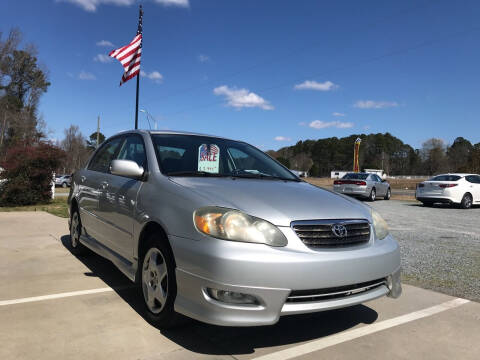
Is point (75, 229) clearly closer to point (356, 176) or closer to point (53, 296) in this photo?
point (53, 296)

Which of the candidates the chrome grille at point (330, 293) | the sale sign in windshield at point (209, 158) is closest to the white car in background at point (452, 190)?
the sale sign in windshield at point (209, 158)

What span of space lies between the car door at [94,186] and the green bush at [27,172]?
26.1ft

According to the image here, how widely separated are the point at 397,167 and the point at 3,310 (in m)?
154

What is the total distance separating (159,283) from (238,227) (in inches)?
33.9

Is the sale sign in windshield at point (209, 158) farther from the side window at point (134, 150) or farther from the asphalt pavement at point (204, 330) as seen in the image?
the asphalt pavement at point (204, 330)

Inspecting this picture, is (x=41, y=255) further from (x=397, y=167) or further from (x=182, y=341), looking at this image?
(x=397, y=167)

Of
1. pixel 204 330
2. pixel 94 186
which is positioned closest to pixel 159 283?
pixel 204 330

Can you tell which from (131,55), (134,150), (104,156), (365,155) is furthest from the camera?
(365,155)

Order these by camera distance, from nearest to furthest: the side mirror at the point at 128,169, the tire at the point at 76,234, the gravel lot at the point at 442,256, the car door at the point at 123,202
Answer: the side mirror at the point at 128,169 → the car door at the point at 123,202 → the gravel lot at the point at 442,256 → the tire at the point at 76,234

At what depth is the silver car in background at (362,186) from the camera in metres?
17.2

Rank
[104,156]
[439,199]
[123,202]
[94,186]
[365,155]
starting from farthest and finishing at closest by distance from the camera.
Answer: [365,155]
[439,199]
[104,156]
[94,186]
[123,202]

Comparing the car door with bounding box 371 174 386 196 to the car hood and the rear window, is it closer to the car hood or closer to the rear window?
the rear window

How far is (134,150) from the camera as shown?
12.8 ft

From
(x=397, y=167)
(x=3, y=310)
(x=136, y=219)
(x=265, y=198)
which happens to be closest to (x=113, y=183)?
(x=136, y=219)
